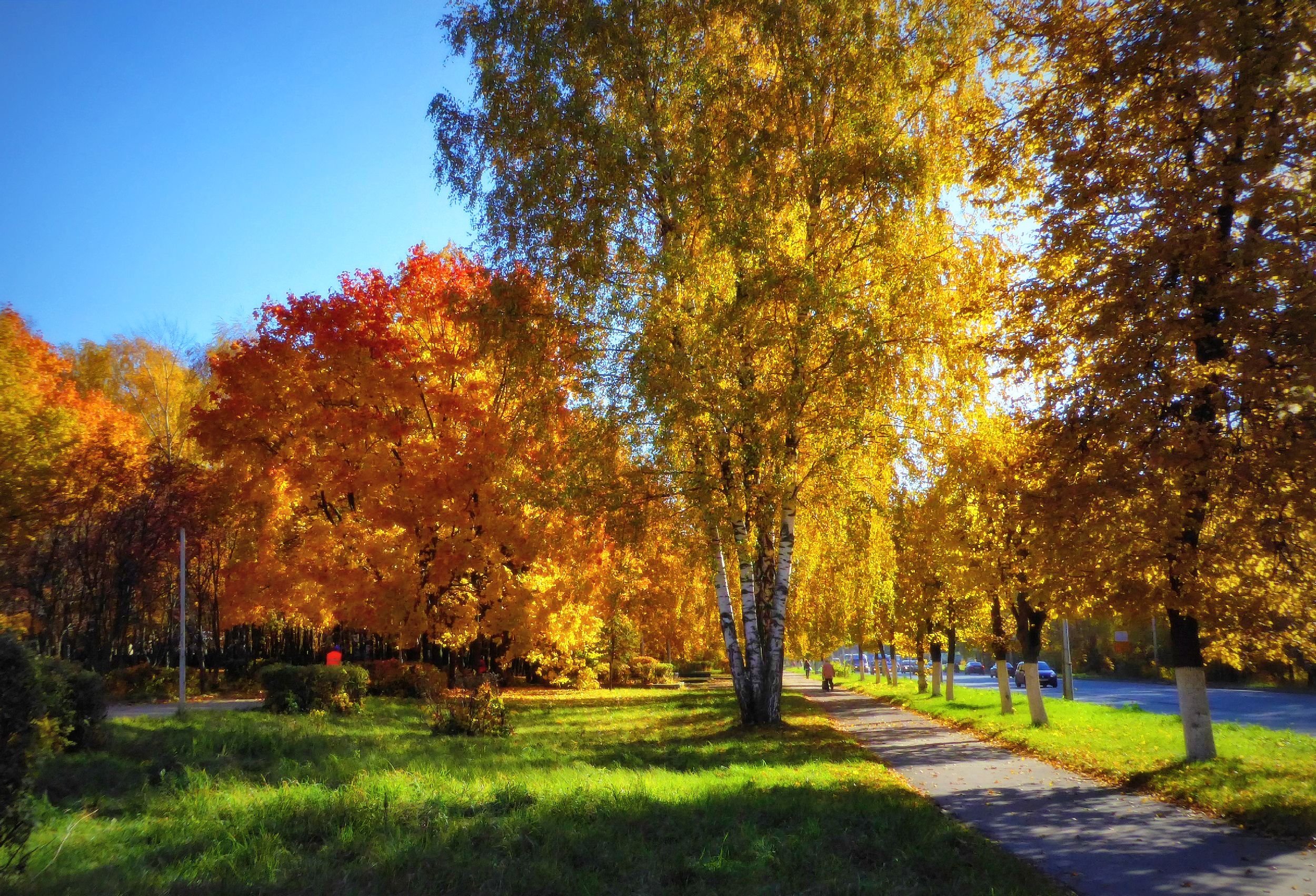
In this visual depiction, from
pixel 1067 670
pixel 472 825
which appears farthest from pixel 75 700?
pixel 1067 670

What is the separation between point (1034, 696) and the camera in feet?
64.0

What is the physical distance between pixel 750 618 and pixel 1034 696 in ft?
26.8

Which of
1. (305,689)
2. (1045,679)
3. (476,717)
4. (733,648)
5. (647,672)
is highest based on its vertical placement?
(733,648)

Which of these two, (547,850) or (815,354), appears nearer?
(547,850)

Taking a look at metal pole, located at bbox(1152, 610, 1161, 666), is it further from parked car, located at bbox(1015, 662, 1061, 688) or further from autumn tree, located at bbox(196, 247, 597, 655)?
autumn tree, located at bbox(196, 247, 597, 655)

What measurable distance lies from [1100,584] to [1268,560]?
1926 millimetres

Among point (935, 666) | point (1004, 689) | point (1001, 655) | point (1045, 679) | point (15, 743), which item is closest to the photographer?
point (15, 743)

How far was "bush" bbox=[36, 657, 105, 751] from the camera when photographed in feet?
30.9

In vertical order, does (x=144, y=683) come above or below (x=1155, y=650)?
above

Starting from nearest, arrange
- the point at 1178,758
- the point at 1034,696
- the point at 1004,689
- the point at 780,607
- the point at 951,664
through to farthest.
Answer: the point at 1178,758 → the point at 780,607 → the point at 1034,696 → the point at 1004,689 → the point at 951,664

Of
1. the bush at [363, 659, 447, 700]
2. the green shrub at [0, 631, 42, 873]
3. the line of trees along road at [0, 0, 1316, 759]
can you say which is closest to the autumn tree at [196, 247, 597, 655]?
the line of trees along road at [0, 0, 1316, 759]

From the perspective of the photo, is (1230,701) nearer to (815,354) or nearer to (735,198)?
(815,354)

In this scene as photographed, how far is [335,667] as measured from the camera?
19.8m

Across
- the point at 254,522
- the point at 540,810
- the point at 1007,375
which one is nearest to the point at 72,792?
the point at 540,810
